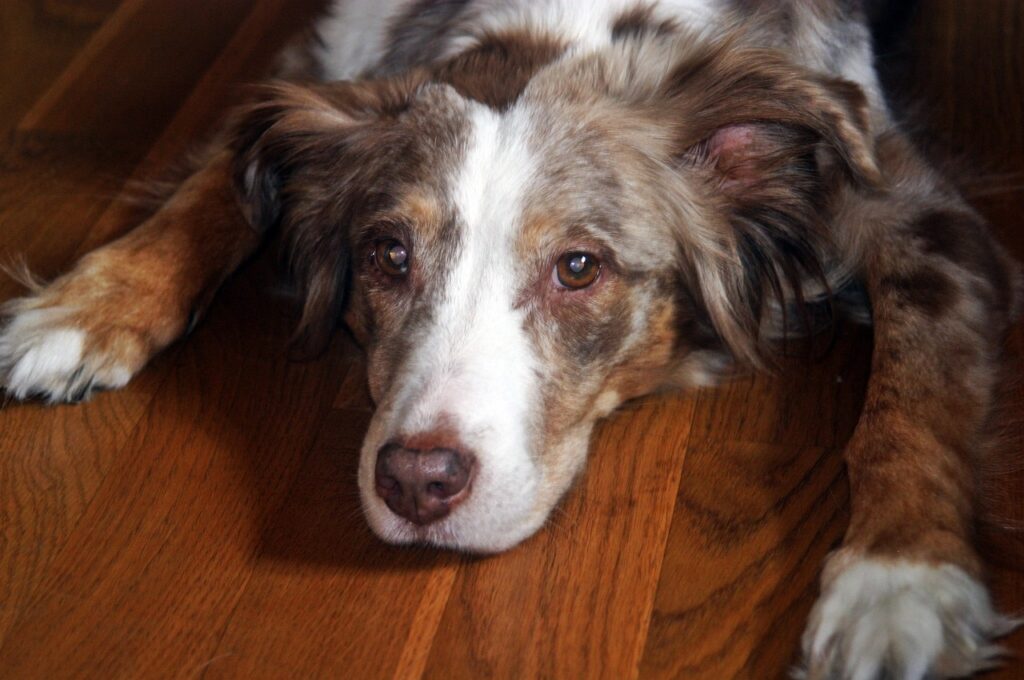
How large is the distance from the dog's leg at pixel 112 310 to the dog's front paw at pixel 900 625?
164 cm

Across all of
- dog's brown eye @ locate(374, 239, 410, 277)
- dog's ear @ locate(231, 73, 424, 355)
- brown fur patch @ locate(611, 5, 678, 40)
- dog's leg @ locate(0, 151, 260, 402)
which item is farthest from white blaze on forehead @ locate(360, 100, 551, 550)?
dog's leg @ locate(0, 151, 260, 402)

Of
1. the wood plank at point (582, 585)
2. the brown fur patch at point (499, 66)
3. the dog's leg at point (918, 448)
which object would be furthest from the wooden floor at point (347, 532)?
the brown fur patch at point (499, 66)

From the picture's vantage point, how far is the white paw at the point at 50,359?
3.02m

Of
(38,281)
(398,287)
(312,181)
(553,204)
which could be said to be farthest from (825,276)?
(38,281)

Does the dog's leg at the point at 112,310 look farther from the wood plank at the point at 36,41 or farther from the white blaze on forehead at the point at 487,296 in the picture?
the wood plank at the point at 36,41

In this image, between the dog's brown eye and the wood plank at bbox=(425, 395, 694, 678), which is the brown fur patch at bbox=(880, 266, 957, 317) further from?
the dog's brown eye

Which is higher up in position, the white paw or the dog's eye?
the dog's eye

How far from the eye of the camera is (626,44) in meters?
3.00

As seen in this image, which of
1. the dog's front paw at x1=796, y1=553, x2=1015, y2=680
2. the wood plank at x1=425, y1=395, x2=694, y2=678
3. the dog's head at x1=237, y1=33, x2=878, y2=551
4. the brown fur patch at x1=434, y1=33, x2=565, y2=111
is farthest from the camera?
the brown fur patch at x1=434, y1=33, x2=565, y2=111

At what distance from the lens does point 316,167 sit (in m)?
3.15

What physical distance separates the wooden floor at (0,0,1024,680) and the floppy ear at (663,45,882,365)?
211 millimetres

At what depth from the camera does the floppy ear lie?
9.09 feet

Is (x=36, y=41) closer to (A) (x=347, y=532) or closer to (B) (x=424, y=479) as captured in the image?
(A) (x=347, y=532)

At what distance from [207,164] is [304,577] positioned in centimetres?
128
